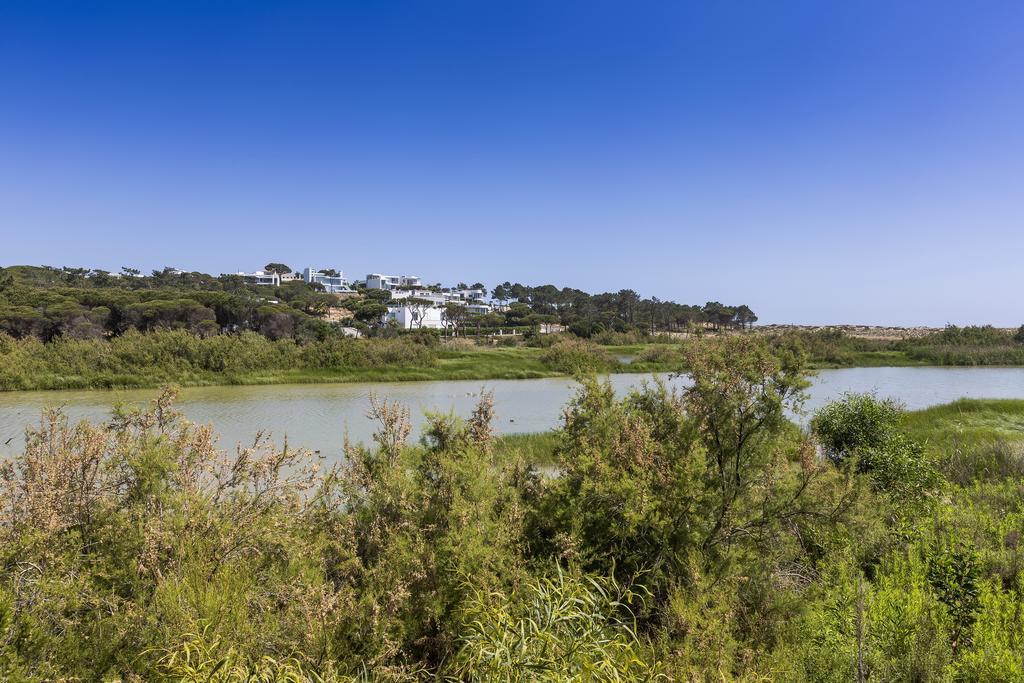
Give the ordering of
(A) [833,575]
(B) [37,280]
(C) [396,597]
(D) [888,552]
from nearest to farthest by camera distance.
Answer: (C) [396,597] → (A) [833,575] → (D) [888,552] → (B) [37,280]

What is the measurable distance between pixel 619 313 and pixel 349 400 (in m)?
71.8

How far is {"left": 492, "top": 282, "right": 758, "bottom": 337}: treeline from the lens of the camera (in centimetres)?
7999

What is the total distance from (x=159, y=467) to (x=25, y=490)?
0.83 meters

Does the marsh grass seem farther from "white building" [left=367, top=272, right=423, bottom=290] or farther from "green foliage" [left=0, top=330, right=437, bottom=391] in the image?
"white building" [left=367, top=272, right=423, bottom=290]

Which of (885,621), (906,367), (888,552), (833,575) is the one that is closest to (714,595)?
(885,621)

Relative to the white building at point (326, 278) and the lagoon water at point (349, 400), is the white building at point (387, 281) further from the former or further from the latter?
the lagoon water at point (349, 400)

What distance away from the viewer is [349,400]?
83.5ft

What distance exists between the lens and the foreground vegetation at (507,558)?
2986 millimetres

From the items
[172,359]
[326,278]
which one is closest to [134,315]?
[172,359]

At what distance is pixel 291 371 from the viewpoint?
35938mm

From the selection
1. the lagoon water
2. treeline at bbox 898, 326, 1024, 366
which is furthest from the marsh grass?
treeline at bbox 898, 326, 1024, 366

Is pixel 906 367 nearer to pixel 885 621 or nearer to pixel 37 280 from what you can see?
pixel 885 621

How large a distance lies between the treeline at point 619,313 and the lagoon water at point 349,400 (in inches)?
1545

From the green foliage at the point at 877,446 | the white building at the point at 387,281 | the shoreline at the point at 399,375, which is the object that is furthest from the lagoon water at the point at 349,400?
the white building at the point at 387,281
